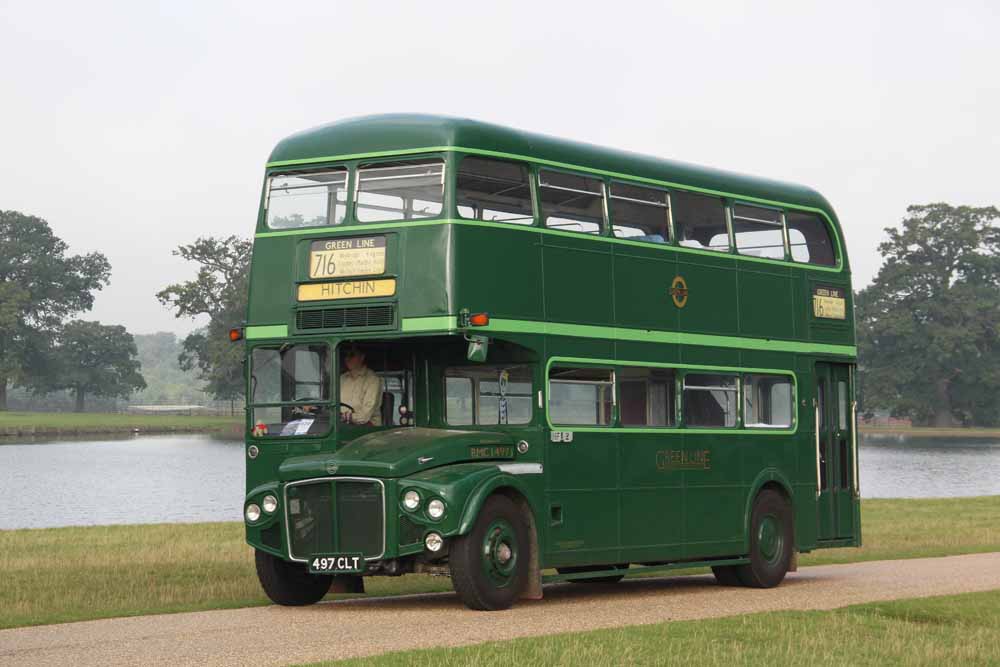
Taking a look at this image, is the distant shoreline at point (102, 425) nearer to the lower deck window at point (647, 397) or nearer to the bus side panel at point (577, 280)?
the lower deck window at point (647, 397)

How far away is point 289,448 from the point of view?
52.6ft

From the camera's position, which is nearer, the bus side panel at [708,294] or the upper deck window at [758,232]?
the bus side panel at [708,294]

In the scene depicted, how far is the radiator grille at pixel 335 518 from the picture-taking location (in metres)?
15.2

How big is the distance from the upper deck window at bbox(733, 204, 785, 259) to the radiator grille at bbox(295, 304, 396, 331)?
5392 millimetres

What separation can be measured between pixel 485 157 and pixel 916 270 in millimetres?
116269

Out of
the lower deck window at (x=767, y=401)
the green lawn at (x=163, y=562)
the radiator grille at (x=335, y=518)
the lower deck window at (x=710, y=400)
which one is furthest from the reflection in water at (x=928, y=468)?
the radiator grille at (x=335, y=518)

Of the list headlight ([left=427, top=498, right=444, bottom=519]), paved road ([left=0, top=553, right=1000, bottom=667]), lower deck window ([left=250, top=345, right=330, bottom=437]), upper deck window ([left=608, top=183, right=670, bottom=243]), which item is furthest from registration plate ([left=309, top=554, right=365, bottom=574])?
upper deck window ([left=608, top=183, right=670, bottom=243])

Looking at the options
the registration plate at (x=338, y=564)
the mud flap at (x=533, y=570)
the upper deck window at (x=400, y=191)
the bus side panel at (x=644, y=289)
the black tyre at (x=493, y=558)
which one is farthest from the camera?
the bus side panel at (x=644, y=289)

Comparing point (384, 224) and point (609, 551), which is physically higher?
point (384, 224)

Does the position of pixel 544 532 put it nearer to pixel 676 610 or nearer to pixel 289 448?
pixel 676 610

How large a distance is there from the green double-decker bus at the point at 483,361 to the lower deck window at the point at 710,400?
0.04 m

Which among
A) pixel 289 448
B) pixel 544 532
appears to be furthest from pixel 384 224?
pixel 544 532

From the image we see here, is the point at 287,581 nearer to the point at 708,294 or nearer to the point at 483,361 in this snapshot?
the point at 483,361

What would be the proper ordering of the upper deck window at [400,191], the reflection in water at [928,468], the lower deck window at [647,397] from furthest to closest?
the reflection in water at [928,468]
the lower deck window at [647,397]
the upper deck window at [400,191]
